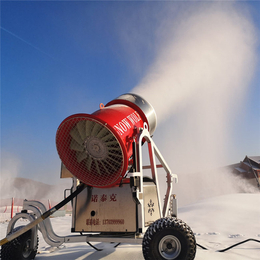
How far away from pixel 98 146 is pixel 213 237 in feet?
16.6

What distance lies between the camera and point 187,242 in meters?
3.44

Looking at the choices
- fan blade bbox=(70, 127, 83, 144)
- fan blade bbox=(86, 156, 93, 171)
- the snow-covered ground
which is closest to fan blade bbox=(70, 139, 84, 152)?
fan blade bbox=(70, 127, 83, 144)

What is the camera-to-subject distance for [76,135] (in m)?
4.41

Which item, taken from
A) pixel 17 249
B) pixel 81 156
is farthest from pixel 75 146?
pixel 17 249

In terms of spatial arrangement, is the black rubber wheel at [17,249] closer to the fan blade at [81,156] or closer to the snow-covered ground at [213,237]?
the snow-covered ground at [213,237]

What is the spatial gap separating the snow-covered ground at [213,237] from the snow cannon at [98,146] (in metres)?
1.64

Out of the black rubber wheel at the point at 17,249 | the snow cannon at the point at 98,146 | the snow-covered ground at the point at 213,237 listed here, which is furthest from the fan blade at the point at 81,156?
the snow-covered ground at the point at 213,237

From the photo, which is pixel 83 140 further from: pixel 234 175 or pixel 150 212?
pixel 234 175

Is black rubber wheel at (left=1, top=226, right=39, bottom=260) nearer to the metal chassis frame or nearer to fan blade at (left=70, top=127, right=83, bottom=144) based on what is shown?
the metal chassis frame

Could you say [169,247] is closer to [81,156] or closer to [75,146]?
[81,156]

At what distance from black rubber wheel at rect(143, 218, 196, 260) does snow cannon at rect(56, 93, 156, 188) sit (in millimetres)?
1128

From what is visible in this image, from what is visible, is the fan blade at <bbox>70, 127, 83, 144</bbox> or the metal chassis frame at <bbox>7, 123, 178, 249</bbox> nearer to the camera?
the metal chassis frame at <bbox>7, 123, 178, 249</bbox>

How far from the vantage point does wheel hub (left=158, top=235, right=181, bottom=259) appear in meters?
3.48

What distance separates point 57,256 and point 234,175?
95.7 feet
